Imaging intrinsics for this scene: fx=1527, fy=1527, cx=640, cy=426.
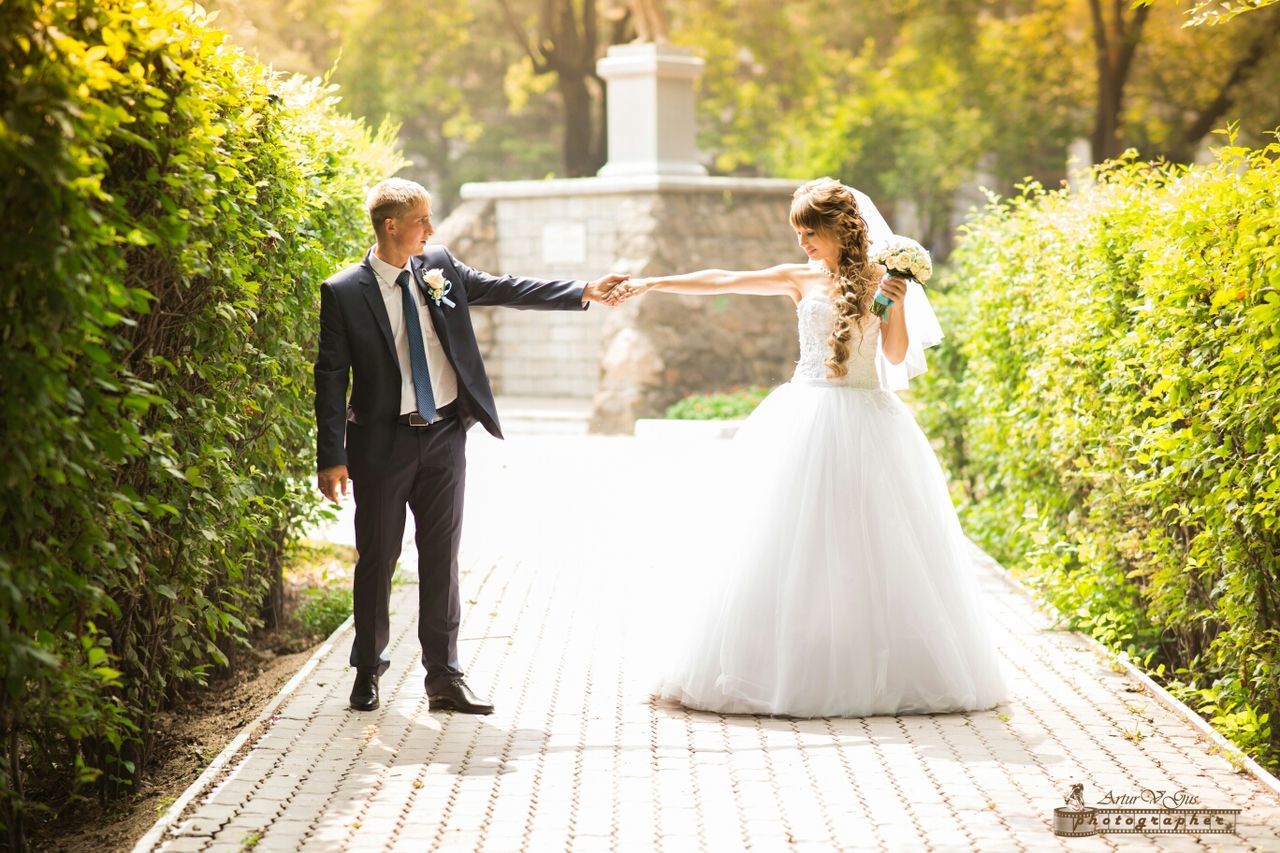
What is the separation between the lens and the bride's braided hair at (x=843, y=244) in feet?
20.7

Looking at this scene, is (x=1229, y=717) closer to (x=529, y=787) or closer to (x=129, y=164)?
(x=529, y=787)

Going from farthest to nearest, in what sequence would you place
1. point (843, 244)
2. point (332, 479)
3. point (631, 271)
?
point (631, 271), point (843, 244), point (332, 479)

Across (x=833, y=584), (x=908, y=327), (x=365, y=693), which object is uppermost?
(x=908, y=327)

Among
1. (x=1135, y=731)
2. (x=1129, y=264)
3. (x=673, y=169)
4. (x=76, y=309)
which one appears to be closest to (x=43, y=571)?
(x=76, y=309)

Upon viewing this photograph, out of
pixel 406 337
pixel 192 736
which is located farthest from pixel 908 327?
pixel 192 736

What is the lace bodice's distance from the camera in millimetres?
6371

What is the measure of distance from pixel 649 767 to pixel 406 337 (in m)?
1.92

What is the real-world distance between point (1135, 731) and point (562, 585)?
394 cm

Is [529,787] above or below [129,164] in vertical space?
below

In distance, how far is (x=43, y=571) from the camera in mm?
4082

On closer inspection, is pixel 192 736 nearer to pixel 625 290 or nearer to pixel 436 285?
pixel 436 285

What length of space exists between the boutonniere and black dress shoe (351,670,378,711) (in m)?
1.52

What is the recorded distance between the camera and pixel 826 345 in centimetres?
643

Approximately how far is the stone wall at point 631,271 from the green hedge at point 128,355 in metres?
12.1
